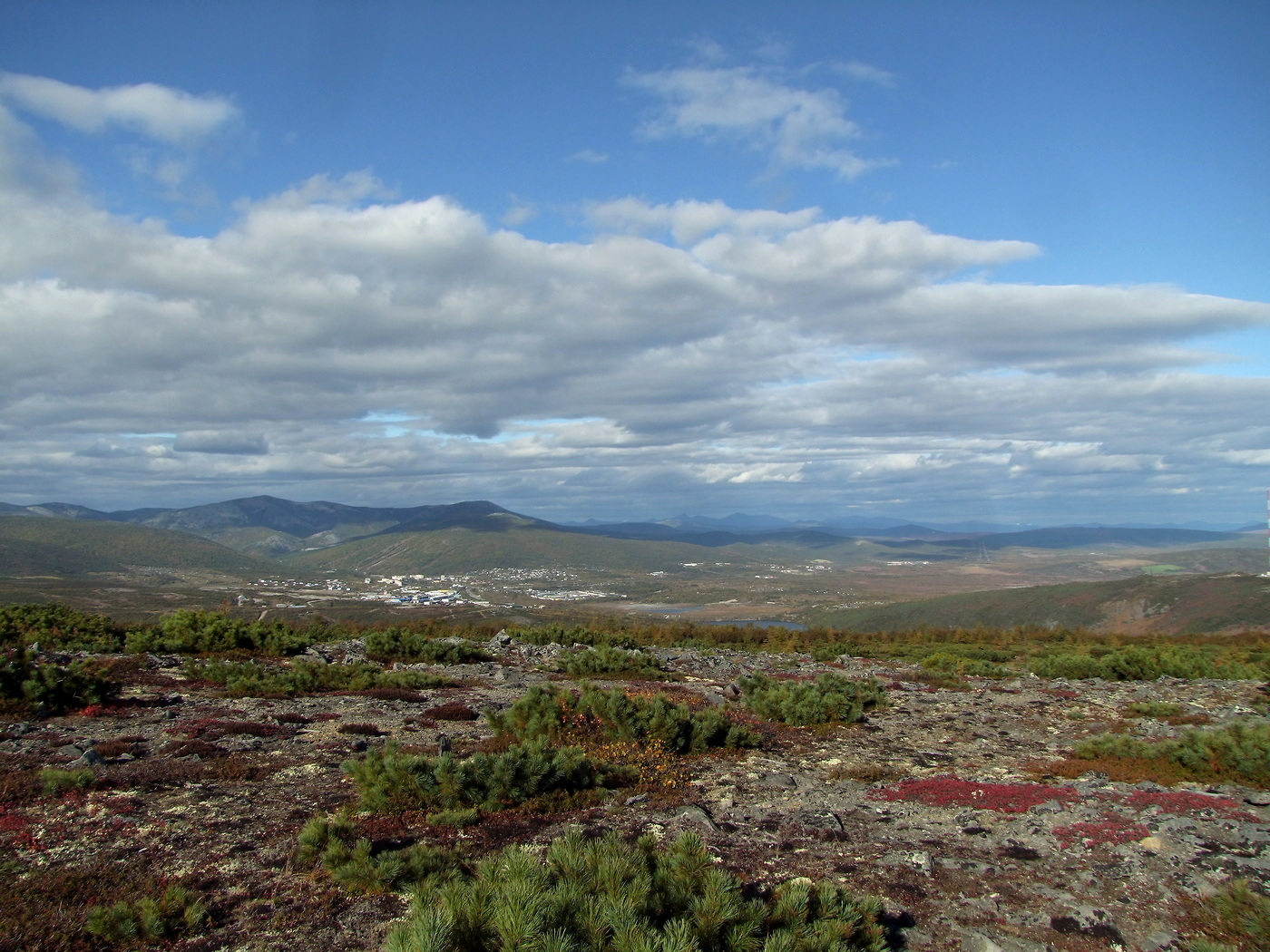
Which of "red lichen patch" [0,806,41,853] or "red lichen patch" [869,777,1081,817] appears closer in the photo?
"red lichen patch" [0,806,41,853]

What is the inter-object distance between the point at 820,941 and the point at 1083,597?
123 m

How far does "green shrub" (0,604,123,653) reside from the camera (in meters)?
25.3

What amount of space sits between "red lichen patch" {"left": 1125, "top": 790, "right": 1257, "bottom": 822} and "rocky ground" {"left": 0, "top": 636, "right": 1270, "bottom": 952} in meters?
0.06

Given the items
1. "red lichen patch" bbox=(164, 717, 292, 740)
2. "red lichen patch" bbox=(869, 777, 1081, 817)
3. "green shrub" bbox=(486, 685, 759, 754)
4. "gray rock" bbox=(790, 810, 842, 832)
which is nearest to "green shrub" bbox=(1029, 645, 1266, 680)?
"red lichen patch" bbox=(869, 777, 1081, 817)

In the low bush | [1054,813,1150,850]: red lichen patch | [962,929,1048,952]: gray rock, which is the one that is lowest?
the low bush

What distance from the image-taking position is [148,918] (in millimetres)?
6027

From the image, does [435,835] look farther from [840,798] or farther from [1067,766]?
[1067,766]

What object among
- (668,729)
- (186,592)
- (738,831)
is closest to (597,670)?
(668,729)

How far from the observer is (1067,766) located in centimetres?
1382

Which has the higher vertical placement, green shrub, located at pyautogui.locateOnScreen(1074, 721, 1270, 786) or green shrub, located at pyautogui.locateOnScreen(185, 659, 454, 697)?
green shrub, located at pyautogui.locateOnScreen(1074, 721, 1270, 786)

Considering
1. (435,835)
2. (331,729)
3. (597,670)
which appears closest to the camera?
(435,835)

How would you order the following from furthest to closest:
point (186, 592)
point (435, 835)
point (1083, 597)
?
point (186, 592)
point (1083, 597)
point (435, 835)

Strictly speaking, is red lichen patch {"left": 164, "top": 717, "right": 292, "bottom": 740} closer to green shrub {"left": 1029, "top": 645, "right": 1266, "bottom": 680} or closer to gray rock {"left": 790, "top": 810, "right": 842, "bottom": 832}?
gray rock {"left": 790, "top": 810, "right": 842, "bottom": 832}

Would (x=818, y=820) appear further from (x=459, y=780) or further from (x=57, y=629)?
(x=57, y=629)
